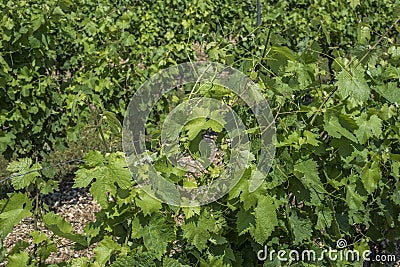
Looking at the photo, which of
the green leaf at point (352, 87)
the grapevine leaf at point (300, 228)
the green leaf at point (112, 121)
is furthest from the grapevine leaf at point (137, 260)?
the green leaf at point (352, 87)

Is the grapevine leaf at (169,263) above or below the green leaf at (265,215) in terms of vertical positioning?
below

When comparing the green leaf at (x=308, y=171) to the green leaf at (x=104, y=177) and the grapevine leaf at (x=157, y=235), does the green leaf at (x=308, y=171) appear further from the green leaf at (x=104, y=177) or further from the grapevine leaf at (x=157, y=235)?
the green leaf at (x=104, y=177)

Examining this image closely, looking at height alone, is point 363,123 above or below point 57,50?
above

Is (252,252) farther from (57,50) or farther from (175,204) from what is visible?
(57,50)

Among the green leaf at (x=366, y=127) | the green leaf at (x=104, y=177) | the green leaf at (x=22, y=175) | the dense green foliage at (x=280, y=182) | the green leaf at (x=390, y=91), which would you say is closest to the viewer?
the green leaf at (x=104, y=177)

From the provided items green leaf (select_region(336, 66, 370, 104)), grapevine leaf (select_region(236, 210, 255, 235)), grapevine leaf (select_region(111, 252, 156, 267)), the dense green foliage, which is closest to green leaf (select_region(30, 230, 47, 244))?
the dense green foliage

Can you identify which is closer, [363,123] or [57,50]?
[363,123]

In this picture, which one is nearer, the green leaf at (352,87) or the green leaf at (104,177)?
the green leaf at (104,177)

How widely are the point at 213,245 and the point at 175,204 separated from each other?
262 millimetres

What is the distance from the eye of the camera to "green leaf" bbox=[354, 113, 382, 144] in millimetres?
1977

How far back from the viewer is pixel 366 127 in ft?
6.52

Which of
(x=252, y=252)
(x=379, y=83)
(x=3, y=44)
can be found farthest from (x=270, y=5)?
(x=252, y=252)

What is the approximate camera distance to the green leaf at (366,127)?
1.98m

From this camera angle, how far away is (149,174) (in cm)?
167
